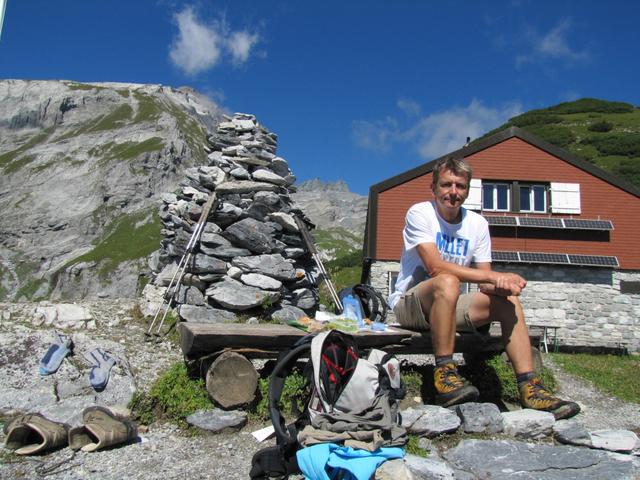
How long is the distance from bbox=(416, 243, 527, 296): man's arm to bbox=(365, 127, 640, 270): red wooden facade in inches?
587

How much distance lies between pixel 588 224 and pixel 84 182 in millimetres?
113580

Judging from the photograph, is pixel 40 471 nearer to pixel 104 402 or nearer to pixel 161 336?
pixel 104 402

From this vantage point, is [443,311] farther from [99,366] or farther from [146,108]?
[146,108]

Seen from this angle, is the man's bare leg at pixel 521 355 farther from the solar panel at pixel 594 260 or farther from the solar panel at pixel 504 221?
the solar panel at pixel 594 260

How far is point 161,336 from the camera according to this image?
8211 mm

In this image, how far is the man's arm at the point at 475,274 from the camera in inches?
159

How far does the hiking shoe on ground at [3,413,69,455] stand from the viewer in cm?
376

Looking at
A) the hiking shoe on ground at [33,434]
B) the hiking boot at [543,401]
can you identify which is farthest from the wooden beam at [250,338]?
the hiking shoe on ground at [33,434]

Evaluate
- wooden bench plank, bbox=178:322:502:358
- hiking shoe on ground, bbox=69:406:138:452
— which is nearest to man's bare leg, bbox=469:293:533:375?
wooden bench plank, bbox=178:322:502:358

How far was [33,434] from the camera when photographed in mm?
3990

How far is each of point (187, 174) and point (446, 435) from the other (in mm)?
8163

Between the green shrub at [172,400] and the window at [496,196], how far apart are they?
17.3 m

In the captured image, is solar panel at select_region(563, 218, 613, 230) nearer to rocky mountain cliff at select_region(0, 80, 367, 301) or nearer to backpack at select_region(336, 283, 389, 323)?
backpack at select_region(336, 283, 389, 323)

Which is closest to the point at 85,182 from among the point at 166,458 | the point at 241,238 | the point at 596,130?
the point at 596,130
